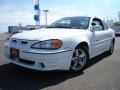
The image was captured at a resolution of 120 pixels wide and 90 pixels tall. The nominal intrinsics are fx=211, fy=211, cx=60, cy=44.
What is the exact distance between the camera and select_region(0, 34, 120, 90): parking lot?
423 centimetres

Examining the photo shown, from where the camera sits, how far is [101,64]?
629 centimetres

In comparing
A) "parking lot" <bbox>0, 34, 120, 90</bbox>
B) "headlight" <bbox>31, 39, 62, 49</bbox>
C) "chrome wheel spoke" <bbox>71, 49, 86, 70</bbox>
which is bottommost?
"parking lot" <bbox>0, 34, 120, 90</bbox>

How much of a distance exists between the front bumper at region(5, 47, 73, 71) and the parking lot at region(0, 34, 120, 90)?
315 millimetres

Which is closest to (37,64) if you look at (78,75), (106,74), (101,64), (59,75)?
(59,75)

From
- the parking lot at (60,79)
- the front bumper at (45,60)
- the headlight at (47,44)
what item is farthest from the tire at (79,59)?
the headlight at (47,44)

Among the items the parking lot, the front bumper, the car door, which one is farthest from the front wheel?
the car door

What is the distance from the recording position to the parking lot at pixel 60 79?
13.9ft

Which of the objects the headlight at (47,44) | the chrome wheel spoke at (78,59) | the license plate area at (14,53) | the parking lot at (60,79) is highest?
the headlight at (47,44)

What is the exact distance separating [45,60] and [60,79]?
627mm

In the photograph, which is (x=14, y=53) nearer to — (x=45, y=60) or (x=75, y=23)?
(x=45, y=60)

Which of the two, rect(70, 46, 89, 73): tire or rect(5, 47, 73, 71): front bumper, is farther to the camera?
rect(70, 46, 89, 73): tire

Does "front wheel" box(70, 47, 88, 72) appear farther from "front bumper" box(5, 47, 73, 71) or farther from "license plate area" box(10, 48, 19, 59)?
"license plate area" box(10, 48, 19, 59)

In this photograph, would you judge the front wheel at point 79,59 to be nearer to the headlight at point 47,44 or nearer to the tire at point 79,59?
the tire at point 79,59

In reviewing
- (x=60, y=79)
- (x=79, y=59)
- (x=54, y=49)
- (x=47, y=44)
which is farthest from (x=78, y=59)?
(x=47, y=44)
